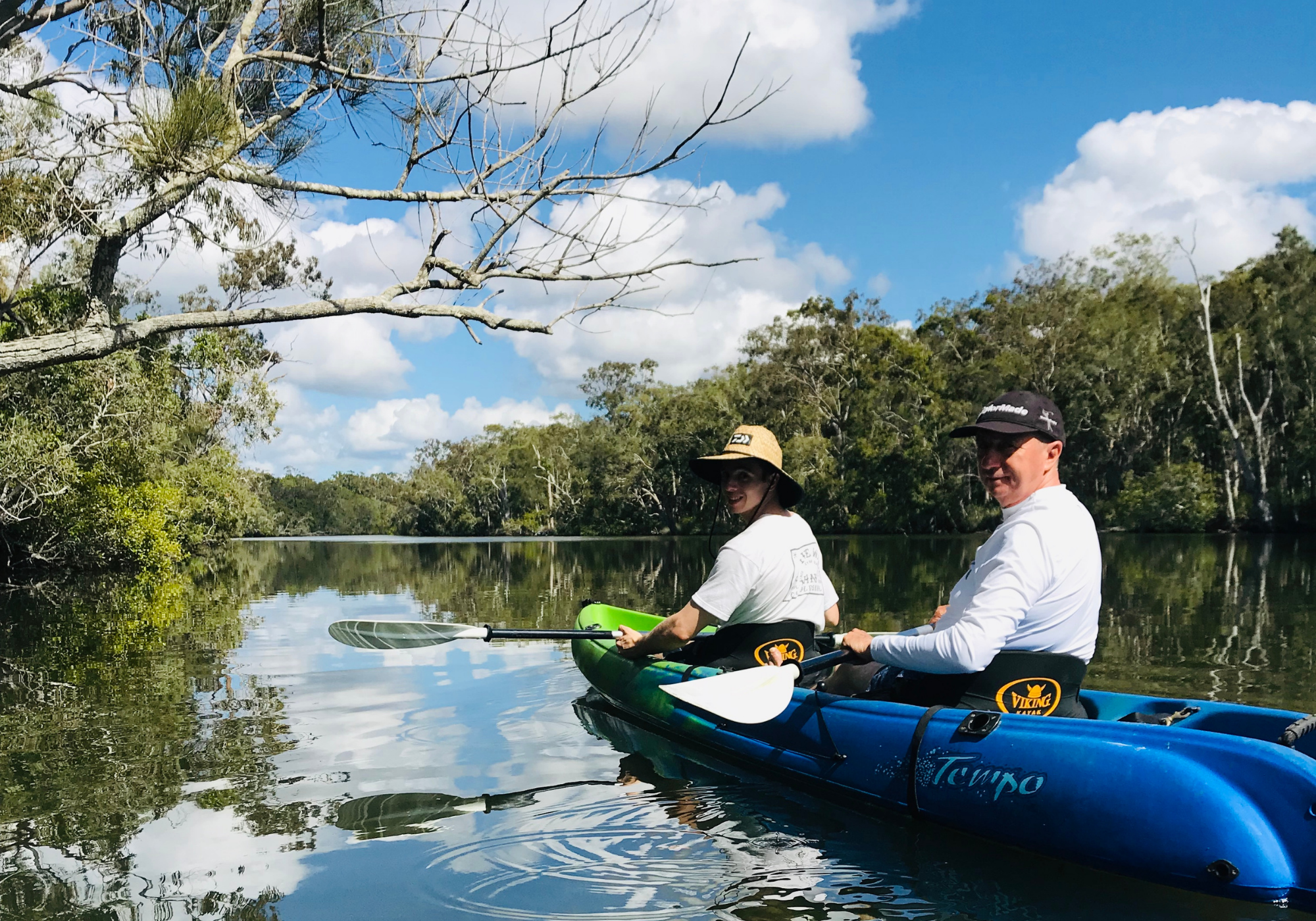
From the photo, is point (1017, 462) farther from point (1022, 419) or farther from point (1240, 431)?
point (1240, 431)

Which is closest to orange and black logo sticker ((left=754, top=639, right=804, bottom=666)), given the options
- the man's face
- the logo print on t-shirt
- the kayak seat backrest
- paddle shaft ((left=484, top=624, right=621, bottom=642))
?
the logo print on t-shirt

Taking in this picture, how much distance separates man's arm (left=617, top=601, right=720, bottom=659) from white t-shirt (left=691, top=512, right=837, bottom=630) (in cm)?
11

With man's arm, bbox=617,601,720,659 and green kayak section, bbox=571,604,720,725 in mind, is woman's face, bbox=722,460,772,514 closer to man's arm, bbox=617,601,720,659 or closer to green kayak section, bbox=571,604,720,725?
man's arm, bbox=617,601,720,659

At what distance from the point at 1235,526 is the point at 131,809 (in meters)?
38.6

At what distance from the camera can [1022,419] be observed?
12.4 feet

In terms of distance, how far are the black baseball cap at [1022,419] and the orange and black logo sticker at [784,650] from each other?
1.82 m

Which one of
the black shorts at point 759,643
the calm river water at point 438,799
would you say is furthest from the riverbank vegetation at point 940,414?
the black shorts at point 759,643

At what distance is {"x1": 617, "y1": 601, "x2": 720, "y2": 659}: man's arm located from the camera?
5277mm

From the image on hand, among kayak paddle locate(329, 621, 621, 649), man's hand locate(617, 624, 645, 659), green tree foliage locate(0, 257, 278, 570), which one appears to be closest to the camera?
man's hand locate(617, 624, 645, 659)

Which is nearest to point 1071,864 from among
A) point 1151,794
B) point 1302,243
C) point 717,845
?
point 1151,794

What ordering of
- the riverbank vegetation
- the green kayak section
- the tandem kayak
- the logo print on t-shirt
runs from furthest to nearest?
the riverbank vegetation
the green kayak section
the logo print on t-shirt
the tandem kayak

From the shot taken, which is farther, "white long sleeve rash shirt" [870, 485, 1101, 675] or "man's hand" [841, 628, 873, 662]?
"man's hand" [841, 628, 873, 662]

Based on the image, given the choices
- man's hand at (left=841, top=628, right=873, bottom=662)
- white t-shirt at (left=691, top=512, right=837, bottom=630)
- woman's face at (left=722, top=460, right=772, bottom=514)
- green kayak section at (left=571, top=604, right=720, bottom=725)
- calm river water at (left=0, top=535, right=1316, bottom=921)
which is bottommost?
calm river water at (left=0, top=535, right=1316, bottom=921)

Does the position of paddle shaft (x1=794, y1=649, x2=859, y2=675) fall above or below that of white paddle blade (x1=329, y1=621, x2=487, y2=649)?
above
